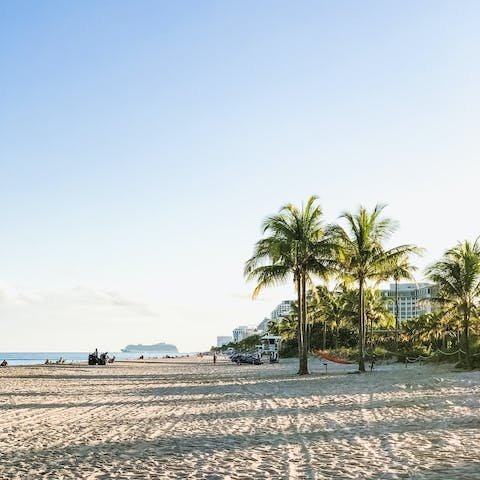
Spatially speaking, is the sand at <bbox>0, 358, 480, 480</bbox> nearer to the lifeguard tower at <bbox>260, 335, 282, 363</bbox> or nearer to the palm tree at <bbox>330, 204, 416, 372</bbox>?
the palm tree at <bbox>330, 204, 416, 372</bbox>

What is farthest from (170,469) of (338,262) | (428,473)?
(338,262)

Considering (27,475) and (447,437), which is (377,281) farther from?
(27,475)


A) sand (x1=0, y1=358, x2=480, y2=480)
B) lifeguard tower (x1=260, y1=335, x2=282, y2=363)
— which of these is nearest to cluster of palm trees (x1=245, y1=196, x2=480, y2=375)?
sand (x1=0, y1=358, x2=480, y2=480)

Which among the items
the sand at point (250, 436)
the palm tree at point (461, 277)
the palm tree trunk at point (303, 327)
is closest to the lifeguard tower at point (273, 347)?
the palm tree trunk at point (303, 327)

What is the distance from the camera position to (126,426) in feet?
35.6

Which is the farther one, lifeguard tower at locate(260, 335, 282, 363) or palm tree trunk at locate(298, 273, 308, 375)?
lifeguard tower at locate(260, 335, 282, 363)

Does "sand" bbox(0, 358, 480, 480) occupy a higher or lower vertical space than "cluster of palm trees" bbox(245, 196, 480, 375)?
lower

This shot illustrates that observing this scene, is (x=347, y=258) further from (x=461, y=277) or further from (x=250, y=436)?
(x=250, y=436)

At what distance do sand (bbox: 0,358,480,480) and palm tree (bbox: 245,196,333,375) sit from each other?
9976 millimetres

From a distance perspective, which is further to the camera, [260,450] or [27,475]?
[260,450]

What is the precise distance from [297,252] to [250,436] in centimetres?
1718

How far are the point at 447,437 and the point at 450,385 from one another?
9503 millimetres

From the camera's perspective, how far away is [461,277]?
25828 millimetres

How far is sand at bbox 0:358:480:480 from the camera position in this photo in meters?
6.83
